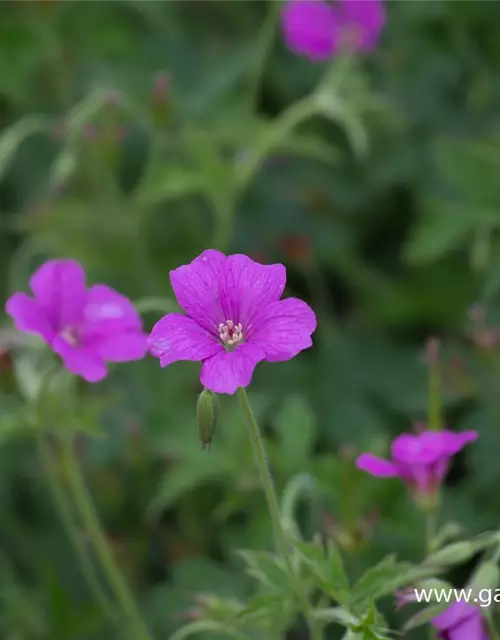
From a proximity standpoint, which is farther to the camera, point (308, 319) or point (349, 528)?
point (349, 528)

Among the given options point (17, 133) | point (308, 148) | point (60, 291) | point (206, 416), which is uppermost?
point (17, 133)

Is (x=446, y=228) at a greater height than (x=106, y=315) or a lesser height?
greater

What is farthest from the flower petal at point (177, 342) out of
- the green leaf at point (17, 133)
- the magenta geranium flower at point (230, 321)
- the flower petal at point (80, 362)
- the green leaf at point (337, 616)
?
the green leaf at point (17, 133)

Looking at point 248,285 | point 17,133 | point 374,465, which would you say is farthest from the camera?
point 17,133

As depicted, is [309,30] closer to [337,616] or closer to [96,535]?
[96,535]

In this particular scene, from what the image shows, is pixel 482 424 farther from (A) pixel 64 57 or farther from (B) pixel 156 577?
(A) pixel 64 57

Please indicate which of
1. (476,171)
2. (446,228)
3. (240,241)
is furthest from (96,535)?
(240,241)

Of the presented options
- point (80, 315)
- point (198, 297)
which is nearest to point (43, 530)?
Result: point (80, 315)

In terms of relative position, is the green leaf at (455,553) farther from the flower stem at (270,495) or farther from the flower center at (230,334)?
the flower center at (230,334)
